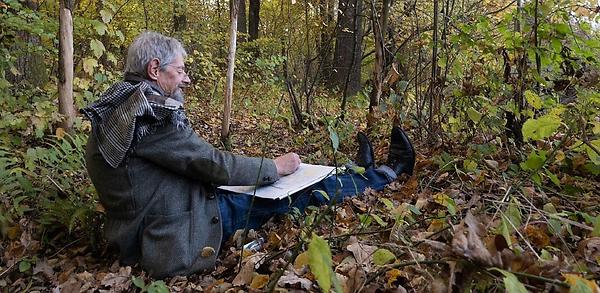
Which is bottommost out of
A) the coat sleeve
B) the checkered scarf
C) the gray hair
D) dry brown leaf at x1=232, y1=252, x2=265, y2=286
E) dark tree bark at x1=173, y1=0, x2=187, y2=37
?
dry brown leaf at x1=232, y1=252, x2=265, y2=286

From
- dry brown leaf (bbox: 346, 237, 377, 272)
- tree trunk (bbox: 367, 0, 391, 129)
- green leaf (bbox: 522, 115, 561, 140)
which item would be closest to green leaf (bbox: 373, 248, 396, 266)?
dry brown leaf (bbox: 346, 237, 377, 272)

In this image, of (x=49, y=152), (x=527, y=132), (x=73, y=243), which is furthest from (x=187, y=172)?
(x=527, y=132)

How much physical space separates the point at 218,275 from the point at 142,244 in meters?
0.46

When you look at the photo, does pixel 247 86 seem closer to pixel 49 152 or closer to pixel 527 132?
pixel 49 152

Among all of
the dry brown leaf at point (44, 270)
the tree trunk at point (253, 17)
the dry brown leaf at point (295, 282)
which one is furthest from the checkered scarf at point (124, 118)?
the tree trunk at point (253, 17)

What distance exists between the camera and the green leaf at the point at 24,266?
102 inches

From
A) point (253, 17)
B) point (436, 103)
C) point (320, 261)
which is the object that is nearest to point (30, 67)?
point (436, 103)

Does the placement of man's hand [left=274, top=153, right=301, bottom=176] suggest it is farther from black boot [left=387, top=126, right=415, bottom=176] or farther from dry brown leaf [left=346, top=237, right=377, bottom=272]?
dry brown leaf [left=346, top=237, right=377, bottom=272]

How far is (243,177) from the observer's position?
279 centimetres

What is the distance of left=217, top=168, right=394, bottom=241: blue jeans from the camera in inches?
111

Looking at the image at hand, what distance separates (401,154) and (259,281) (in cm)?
187

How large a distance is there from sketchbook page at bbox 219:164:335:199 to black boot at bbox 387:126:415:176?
66 centimetres

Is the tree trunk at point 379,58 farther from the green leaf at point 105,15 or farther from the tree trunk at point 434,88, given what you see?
the green leaf at point 105,15

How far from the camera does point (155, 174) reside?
102 inches
